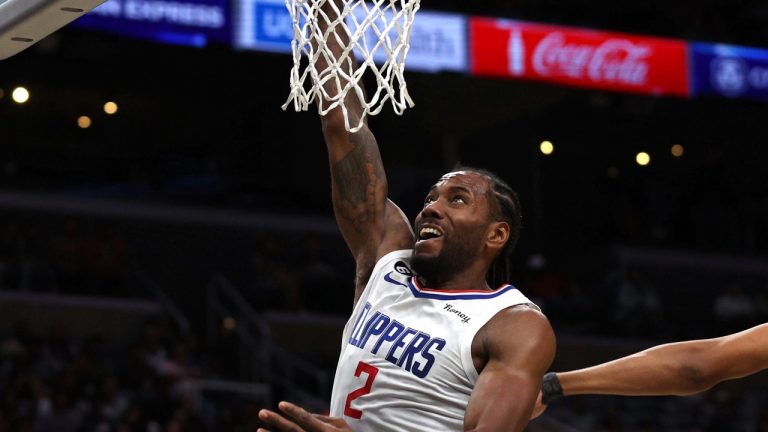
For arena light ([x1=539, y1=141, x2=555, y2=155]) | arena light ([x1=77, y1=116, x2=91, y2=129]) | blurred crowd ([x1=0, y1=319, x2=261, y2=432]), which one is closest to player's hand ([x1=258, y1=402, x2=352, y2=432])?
blurred crowd ([x1=0, y1=319, x2=261, y2=432])

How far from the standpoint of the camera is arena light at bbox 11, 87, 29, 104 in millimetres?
16625

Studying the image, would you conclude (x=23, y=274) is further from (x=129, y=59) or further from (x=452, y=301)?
(x=452, y=301)

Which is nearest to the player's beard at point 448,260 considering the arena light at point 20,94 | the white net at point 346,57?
the white net at point 346,57

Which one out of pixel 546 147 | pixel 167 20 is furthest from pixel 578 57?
pixel 546 147

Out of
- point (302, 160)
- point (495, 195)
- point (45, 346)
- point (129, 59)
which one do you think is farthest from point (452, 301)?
point (302, 160)

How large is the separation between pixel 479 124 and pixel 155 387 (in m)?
7.33

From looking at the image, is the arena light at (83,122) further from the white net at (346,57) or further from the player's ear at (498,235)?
the player's ear at (498,235)

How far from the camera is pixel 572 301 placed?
1480 centimetres

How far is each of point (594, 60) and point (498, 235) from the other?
953 centimetres

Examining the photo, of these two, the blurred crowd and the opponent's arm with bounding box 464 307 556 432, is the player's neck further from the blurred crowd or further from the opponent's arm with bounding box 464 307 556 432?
the blurred crowd

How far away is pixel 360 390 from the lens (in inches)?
137

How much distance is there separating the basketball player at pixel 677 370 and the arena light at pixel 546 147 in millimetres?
13262

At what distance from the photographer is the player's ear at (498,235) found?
373 centimetres

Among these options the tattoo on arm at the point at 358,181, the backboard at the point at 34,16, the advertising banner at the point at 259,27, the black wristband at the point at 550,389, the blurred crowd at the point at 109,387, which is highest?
the backboard at the point at 34,16
